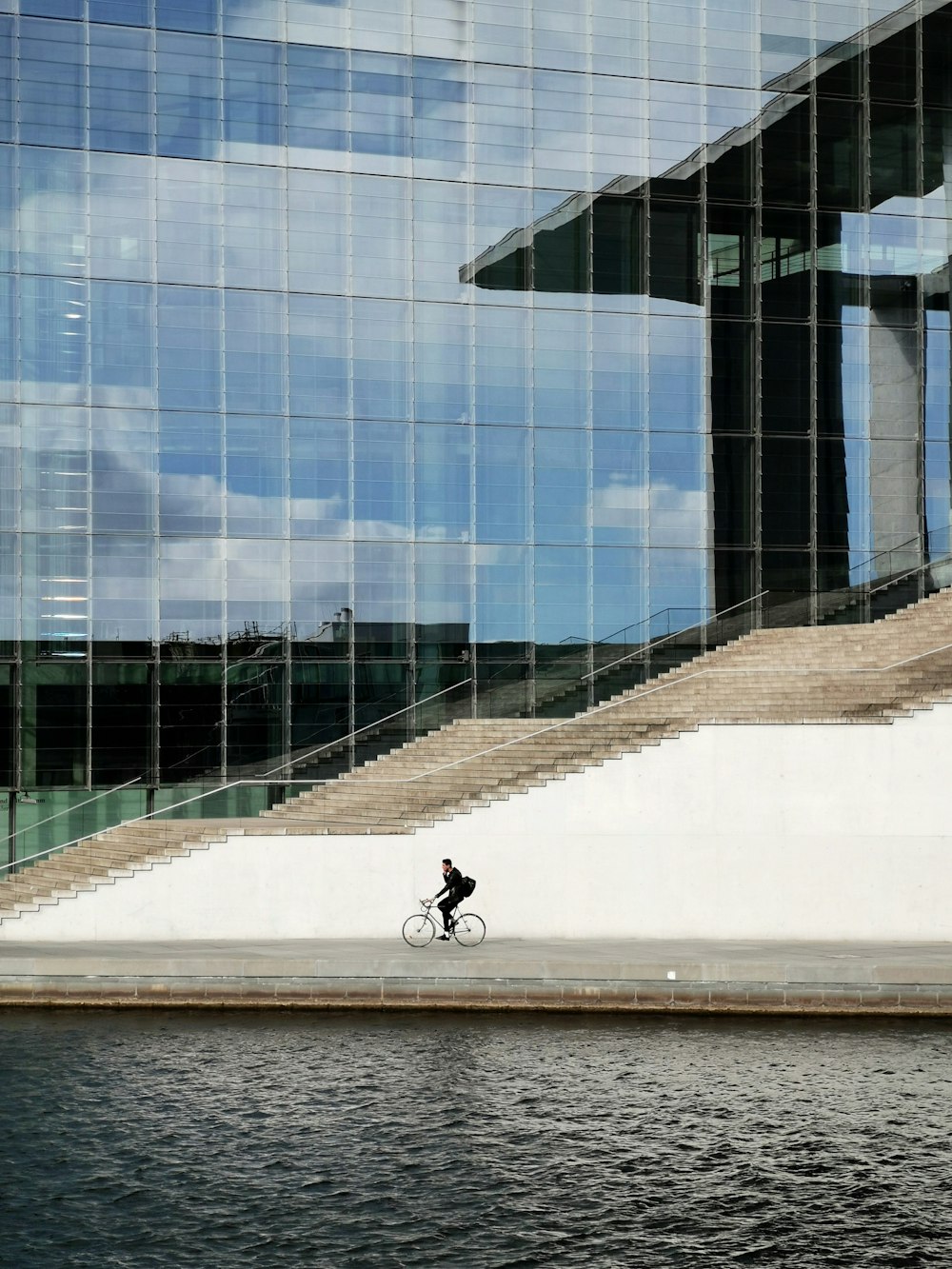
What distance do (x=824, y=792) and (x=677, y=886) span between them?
308cm

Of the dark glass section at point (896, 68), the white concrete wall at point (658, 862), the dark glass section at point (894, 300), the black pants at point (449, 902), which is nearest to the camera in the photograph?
the black pants at point (449, 902)

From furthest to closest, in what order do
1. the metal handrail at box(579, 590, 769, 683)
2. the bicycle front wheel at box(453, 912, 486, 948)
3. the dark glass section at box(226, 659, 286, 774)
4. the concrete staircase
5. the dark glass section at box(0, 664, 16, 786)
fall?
the metal handrail at box(579, 590, 769, 683), the dark glass section at box(226, 659, 286, 774), the dark glass section at box(0, 664, 16, 786), the concrete staircase, the bicycle front wheel at box(453, 912, 486, 948)

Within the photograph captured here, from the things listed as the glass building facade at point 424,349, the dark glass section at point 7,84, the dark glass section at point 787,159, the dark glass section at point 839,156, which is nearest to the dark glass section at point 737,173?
the glass building facade at point 424,349

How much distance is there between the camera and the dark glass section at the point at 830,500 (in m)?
41.6

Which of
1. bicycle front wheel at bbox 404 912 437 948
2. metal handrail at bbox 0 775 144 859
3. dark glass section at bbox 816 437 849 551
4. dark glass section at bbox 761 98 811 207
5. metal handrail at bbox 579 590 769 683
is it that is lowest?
bicycle front wheel at bbox 404 912 437 948

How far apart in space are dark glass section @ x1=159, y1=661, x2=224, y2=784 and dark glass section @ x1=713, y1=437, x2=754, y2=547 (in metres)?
13.2

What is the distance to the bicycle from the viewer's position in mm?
27531

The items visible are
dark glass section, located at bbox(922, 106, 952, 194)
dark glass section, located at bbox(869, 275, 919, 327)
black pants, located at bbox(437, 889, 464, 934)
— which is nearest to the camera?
black pants, located at bbox(437, 889, 464, 934)

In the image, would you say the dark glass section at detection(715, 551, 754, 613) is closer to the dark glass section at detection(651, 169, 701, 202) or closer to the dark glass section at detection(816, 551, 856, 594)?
the dark glass section at detection(816, 551, 856, 594)

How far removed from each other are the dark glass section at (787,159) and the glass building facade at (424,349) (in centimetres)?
11

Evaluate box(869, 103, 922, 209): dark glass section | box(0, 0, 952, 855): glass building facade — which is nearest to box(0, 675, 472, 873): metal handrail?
box(0, 0, 952, 855): glass building facade

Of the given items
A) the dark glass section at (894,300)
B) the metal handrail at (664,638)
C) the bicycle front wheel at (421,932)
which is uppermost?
the dark glass section at (894,300)

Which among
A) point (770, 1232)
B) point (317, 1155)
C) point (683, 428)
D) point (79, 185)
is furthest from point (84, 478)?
point (770, 1232)

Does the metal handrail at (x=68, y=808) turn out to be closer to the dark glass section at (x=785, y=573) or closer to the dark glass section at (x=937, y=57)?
the dark glass section at (x=785, y=573)
